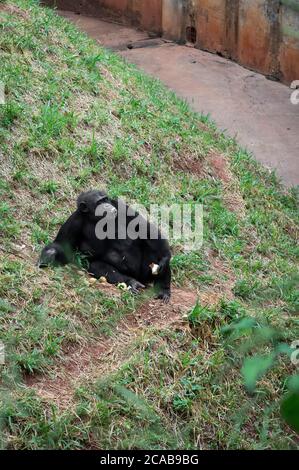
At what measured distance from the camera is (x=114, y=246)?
6512 millimetres

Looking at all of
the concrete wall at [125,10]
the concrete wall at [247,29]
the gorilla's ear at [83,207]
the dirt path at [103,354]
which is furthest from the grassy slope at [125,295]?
the concrete wall at [125,10]

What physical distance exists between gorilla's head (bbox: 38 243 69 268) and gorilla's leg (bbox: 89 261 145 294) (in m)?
0.22

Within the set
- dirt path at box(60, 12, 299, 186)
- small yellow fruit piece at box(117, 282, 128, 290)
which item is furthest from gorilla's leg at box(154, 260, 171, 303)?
dirt path at box(60, 12, 299, 186)

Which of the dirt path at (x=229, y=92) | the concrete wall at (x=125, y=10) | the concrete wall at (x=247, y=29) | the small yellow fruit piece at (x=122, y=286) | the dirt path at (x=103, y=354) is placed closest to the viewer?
the dirt path at (x=103, y=354)

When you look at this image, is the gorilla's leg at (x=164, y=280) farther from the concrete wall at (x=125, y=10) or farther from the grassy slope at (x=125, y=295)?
the concrete wall at (x=125, y=10)

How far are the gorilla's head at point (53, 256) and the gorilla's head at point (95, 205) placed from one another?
33 centimetres

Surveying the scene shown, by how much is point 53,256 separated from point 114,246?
1.54 feet

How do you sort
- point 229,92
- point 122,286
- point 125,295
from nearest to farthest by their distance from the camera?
1. point 125,295
2. point 122,286
3. point 229,92

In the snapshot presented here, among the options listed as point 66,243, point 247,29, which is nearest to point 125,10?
point 247,29

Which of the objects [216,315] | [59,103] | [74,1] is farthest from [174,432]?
[74,1]

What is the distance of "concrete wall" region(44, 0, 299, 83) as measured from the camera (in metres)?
13.0

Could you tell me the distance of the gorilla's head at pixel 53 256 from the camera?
6.34m

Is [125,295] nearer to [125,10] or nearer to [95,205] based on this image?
[95,205]
